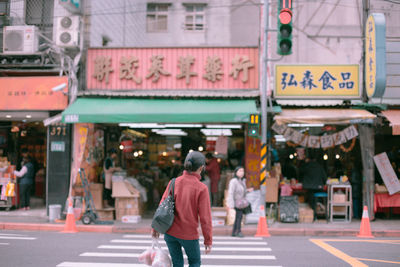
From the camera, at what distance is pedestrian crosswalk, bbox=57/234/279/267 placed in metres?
7.92

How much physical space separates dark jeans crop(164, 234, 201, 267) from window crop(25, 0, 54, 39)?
12096mm

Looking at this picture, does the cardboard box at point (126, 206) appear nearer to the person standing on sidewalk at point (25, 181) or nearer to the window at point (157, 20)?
the person standing on sidewalk at point (25, 181)

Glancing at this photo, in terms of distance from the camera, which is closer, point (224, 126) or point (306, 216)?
point (306, 216)

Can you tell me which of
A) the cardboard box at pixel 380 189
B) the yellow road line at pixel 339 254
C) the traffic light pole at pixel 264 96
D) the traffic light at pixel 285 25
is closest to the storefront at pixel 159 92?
the traffic light pole at pixel 264 96

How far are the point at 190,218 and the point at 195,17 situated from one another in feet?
64.2

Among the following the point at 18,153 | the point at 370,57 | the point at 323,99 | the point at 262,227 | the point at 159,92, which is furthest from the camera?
the point at 18,153

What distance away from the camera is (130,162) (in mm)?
17938

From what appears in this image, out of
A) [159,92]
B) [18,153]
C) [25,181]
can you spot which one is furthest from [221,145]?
[18,153]

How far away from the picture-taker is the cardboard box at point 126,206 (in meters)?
13.9

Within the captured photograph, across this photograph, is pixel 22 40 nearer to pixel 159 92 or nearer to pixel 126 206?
pixel 159 92

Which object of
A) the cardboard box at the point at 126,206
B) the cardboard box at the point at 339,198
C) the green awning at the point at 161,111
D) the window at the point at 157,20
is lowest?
the cardboard box at the point at 126,206

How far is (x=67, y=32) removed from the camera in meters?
13.8

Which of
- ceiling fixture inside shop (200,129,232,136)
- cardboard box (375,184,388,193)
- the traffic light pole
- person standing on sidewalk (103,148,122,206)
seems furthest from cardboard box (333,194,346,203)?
person standing on sidewalk (103,148,122,206)

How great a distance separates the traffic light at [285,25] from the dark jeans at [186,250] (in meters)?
7.48
